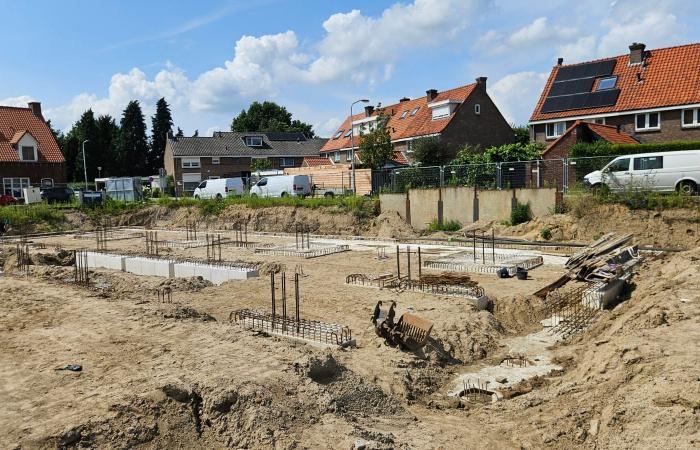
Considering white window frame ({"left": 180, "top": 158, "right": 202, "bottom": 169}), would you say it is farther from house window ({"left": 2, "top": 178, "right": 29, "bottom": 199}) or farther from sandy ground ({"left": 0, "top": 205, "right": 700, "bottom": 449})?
sandy ground ({"left": 0, "top": 205, "right": 700, "bottom": 449})

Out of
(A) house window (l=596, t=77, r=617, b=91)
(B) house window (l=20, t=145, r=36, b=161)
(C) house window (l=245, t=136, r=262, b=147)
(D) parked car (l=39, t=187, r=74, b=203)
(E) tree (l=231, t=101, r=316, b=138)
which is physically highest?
(E) tree (l=231, t=101, r=316, b=138)

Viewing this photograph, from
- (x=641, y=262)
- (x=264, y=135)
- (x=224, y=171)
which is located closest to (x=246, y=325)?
(x=641, y=262)

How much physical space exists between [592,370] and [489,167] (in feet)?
55.1

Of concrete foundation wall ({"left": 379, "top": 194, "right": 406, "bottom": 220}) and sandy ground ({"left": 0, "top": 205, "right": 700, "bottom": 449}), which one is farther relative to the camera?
concrete foundation wall ({"left": 379, "top": 194, "right": 406, "bottom": 220})

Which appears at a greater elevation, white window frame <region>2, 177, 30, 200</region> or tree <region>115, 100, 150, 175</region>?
tree <region>115, 100, 150, 175</region>

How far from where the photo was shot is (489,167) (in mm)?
22938

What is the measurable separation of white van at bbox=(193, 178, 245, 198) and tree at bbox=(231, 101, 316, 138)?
172 feet

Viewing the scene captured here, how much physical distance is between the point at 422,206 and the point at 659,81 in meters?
16.7

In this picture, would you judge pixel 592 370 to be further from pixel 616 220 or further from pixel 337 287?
pixel 616 220

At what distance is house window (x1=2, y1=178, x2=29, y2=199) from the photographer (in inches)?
1598

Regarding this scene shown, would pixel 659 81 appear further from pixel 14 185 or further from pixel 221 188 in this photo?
pixel 14 185

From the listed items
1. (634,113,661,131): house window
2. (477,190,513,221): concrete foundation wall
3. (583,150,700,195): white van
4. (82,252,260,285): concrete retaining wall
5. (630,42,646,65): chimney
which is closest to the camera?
(82,252,260,285): concrete retaining wall

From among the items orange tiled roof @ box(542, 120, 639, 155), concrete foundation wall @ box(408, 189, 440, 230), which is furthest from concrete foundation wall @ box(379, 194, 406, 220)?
orange tiled roof @ box(542, 120, 639, 155)

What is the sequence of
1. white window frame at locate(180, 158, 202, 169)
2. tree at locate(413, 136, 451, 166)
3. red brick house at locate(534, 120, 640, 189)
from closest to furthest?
red brick house at locate(534, 120, 640, 189), tree at locate(413, 136, 451, 166), white window frame at locate(180, 158, 202, 169)
